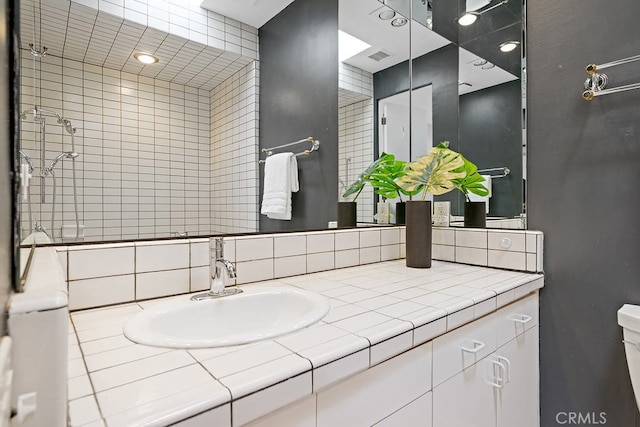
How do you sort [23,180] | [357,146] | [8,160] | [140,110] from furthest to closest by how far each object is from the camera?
[357,146] < [140,110] < [23,180] < [8,160]

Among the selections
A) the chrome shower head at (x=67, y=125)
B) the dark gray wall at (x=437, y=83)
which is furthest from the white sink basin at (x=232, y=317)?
the dark gray wall at (x=437, y=83)

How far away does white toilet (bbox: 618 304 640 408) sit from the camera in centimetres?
101

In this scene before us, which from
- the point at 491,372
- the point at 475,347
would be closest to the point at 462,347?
the point at 475,347

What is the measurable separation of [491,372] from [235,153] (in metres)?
1.07

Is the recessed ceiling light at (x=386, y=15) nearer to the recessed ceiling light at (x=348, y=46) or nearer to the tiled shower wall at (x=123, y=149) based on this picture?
the recessed ceiling light at (x=348, y=46)

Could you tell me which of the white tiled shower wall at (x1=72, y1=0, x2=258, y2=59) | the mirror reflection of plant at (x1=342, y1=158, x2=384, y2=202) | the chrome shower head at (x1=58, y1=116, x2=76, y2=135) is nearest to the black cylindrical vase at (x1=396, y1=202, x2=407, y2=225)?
the mirror reflection of plant at (x1=342, y1=158, x2=384, y2=202)

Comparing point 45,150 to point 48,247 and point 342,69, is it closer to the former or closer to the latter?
point 48,247

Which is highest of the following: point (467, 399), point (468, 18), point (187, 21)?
point (468, 18)

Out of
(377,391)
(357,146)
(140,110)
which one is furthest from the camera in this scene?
(357,146)

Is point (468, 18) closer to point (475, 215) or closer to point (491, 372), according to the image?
point (475, 215)

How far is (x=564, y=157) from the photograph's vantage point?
1267 millimetres

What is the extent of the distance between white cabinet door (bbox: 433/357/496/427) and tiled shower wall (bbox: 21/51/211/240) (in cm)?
81

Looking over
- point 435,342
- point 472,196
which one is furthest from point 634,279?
point 435,342

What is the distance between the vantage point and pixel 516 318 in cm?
115
